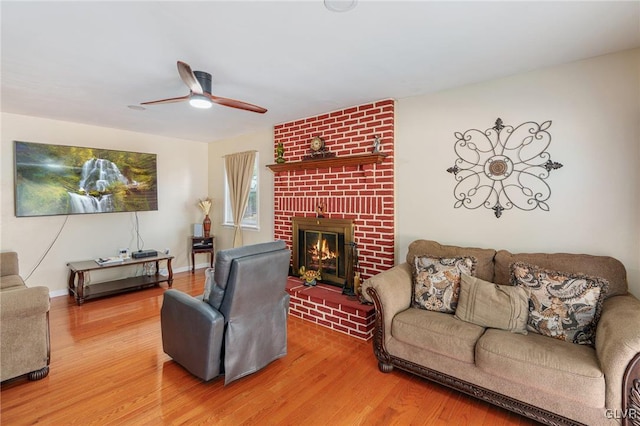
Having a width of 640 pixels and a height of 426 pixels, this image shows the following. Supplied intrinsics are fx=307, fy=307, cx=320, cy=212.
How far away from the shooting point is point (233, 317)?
7.44 ft

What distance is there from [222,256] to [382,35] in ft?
6.15

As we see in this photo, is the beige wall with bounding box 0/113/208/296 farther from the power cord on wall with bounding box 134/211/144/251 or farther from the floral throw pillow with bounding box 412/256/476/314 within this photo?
the floral throw pillow with bounding box 412/256/476/314

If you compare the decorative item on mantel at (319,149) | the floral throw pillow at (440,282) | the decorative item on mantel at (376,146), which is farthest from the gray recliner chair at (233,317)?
the decorative item on mantel at (319,149)

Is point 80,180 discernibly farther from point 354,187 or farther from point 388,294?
point 388,294

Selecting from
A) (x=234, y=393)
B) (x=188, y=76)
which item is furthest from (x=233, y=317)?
(x=188, y=76)

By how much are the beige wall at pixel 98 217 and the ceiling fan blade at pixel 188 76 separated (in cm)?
330

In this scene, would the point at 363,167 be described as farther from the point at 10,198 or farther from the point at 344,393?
the point at 10,198

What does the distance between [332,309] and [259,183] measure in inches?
99.4

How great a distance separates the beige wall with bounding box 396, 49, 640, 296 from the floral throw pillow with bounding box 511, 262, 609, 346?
538mm

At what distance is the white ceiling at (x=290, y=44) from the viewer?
1.79 metres

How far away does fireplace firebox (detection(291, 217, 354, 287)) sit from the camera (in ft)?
12.5

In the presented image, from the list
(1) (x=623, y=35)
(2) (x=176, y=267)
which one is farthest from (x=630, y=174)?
(2) (x=176, y=267)

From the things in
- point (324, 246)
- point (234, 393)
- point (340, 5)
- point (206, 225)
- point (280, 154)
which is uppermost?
point (340, 5)

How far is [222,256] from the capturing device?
219 centimetres
